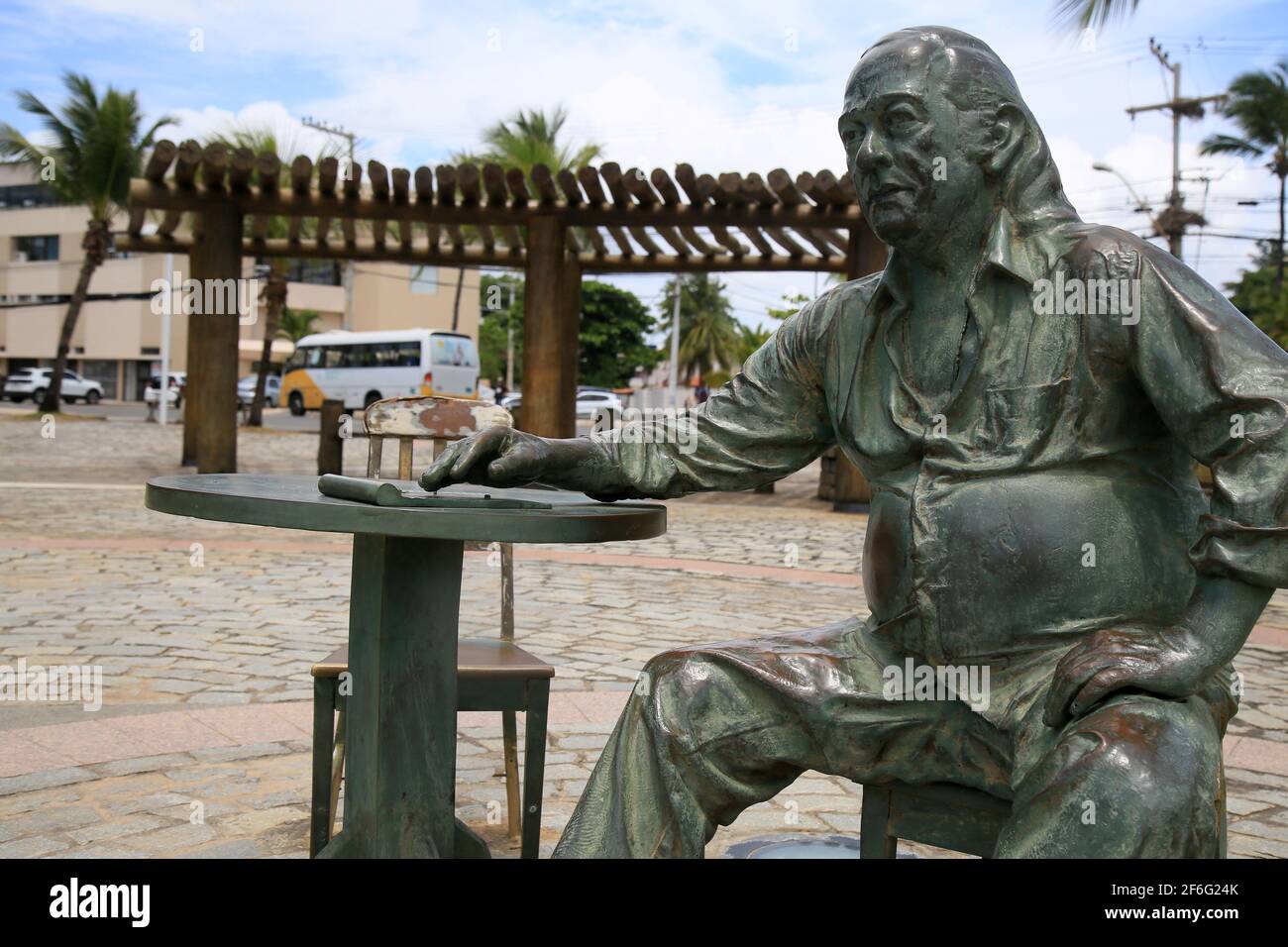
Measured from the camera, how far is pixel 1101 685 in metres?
1.92

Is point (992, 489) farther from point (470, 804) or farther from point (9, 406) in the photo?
point (9, 406)

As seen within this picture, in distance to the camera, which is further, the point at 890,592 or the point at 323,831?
the point at 323,831

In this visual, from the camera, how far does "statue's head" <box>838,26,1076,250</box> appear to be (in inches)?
86.7

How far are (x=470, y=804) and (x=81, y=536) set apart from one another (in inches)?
264

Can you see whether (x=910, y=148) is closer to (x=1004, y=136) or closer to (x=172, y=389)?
(x=1004, y=136)

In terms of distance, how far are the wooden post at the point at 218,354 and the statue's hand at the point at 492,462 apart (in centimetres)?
1025

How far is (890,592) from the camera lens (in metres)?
2.30

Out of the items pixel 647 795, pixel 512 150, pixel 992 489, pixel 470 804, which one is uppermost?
pixel 512 150

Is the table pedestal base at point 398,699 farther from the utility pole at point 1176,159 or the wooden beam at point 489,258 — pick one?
the utility pole at point 1176,159

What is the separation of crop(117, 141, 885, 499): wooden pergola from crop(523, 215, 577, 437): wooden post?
13 mm

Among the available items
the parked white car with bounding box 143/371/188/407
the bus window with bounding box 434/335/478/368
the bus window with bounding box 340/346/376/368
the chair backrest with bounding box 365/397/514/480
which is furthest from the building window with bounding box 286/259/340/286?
the chair backrest with bounding box 365/397/514/480

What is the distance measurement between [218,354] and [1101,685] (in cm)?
1159

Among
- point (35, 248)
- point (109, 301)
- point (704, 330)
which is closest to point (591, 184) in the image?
point (109, 301)
